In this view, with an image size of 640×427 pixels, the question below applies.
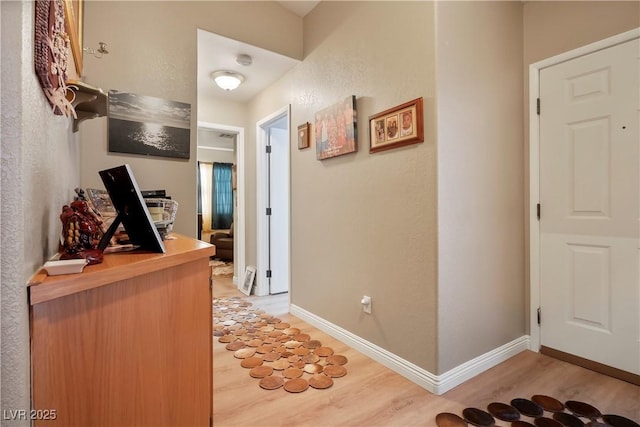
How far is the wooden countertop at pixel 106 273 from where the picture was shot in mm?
601

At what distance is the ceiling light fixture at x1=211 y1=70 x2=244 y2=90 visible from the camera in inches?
121

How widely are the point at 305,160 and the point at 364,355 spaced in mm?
1732

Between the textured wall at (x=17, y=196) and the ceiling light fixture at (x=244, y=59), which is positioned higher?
the ceiling light fixture at (x=244, y=59)

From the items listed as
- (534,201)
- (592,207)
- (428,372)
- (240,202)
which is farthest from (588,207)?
(240,202)

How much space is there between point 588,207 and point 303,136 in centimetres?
220

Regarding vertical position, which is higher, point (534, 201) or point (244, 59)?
point (244, 59)

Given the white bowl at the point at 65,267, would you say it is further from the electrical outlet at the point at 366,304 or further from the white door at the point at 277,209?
the white door at the point at 277,209

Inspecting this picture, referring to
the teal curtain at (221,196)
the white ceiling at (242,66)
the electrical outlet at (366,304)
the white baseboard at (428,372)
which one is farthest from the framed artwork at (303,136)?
the teal curtain at (221,196)

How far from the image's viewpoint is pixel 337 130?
243cm

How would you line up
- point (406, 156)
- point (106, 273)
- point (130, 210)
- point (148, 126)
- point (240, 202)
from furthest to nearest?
1. point (240, 202)
2. point (148, 126)
3. point (406, 156)
4. point (130, 210)
5. point (106, 273)

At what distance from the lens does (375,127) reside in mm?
2117

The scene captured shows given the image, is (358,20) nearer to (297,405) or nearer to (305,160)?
(305,160)

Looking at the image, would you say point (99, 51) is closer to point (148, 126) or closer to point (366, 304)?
point (148, 126)

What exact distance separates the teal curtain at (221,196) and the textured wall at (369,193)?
464 cm
